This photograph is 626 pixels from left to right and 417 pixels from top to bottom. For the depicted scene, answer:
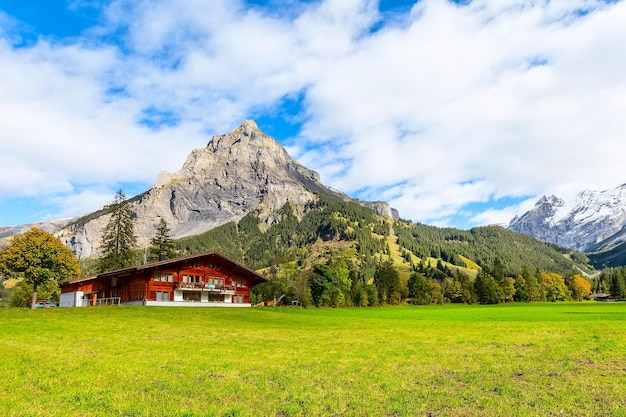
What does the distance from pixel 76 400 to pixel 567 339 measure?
1082 inches

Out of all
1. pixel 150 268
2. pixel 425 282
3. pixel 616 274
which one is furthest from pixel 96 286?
pixel 616 274

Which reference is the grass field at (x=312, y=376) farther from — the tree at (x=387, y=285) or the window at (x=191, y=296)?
the tree at (x=387, y=285)

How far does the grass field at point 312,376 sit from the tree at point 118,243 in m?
66.2

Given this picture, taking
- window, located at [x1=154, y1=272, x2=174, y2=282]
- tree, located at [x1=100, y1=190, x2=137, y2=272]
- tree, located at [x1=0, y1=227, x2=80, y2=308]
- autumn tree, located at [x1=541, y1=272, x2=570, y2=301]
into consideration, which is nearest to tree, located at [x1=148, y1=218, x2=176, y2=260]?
tree, located at [x1=100, y1=190, x2=137, y2=272]

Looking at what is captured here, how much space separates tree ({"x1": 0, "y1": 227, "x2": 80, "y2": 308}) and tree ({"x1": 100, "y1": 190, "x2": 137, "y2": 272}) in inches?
1195

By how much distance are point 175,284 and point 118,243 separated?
24308 mm

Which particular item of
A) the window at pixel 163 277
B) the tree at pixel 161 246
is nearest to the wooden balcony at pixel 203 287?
the window at pixel 163 277

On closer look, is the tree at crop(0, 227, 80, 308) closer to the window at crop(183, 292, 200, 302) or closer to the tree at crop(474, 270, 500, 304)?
the window at crop(183, 292, 200, 302)

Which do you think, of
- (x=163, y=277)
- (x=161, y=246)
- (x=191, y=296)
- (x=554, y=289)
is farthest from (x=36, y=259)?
(x=554, y=289)

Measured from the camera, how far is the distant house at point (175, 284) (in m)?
73.5

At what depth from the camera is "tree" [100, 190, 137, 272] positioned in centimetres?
9038

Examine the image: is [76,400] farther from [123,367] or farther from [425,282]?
[425,282]

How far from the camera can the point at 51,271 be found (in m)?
58.4

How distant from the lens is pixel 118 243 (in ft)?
301
